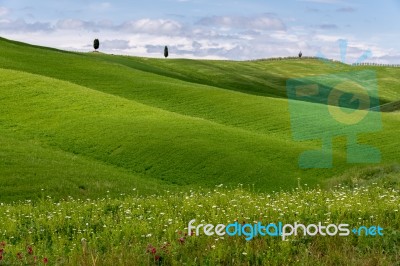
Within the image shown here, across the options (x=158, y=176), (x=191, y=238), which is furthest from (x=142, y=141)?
(x=191, y=238)

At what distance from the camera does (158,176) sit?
32.0m

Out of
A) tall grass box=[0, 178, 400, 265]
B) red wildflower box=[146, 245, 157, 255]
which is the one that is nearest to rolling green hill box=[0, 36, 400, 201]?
tall grass box=[0, 178, 400, 265]

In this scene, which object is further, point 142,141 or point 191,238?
point 142,141

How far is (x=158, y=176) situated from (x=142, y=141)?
5.54 m

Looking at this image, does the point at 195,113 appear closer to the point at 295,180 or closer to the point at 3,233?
the point at 295,180

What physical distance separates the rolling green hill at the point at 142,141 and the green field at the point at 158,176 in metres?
0.11

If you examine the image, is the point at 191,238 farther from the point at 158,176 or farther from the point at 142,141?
the point at 142,141

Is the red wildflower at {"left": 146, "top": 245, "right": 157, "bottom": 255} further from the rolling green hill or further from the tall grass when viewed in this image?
the rolling green hill

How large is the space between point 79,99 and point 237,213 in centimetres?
3681

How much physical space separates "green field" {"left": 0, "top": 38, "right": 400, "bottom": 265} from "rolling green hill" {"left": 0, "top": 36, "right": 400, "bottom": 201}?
4.3 inches

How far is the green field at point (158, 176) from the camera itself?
1148 centimetres

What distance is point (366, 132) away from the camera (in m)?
46.3

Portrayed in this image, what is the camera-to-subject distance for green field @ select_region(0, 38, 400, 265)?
11.5m

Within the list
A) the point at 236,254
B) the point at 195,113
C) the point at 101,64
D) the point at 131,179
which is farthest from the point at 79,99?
the point at 236,254
